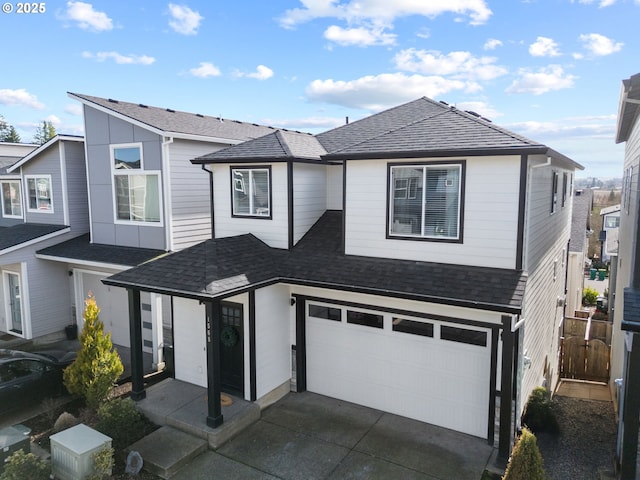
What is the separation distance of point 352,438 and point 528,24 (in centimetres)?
1136

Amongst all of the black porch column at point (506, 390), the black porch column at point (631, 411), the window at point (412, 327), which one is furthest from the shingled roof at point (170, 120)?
the black porch column at point (631, 411)

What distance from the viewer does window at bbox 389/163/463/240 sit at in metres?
8.22

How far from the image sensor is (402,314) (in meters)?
8.66

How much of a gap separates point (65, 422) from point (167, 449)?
7.73 ft

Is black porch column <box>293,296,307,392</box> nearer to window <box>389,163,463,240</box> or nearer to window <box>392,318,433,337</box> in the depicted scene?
window <box>392,318,433,337</box>

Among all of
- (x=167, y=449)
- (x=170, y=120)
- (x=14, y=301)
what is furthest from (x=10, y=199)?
(x=167, y=449)

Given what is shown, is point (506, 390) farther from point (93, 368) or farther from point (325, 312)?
point (93, 368)

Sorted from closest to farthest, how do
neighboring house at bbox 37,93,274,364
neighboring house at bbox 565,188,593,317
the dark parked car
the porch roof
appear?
the porch roof < the dark parked car < neighboring house at bbox 37,93,274,364 < neighboring house at bbox 565,188,593,317

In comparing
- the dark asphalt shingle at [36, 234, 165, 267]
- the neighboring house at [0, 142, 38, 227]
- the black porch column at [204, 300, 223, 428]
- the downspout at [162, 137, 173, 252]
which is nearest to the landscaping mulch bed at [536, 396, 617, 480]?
the black porch column at [204, 300, 223, 428]

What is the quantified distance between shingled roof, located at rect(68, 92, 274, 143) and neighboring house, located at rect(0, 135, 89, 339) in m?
2.16

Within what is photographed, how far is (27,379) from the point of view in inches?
375

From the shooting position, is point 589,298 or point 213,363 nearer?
point 213,363

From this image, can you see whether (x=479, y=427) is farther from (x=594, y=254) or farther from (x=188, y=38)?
(x=594, y=254)

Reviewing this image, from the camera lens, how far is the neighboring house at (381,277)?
7.75 metres
